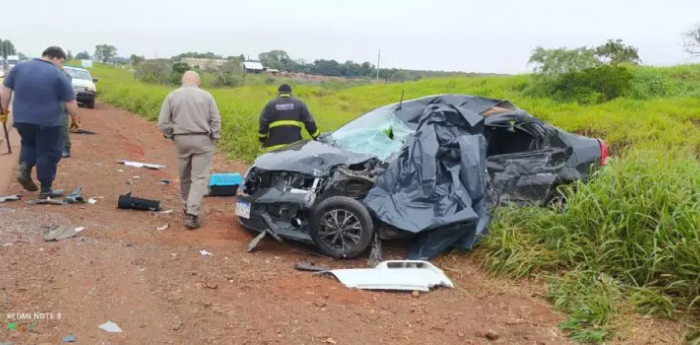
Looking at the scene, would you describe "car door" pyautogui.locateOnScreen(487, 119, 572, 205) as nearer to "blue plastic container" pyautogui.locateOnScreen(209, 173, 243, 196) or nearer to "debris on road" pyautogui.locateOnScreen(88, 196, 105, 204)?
"blue plastic container" pyautogui.locateOnScreen(209, 173, 243, 196)

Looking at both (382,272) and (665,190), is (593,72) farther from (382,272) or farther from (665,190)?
(382,272)

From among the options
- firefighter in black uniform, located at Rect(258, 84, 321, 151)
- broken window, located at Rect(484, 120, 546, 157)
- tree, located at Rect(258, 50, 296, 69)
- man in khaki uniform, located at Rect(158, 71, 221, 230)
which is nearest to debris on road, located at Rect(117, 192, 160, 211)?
man in khaki uniform, located at Rect(158, 71, 221, 230)

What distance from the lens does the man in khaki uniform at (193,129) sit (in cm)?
533

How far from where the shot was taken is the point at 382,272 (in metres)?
4.21

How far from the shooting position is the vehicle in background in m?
18.1

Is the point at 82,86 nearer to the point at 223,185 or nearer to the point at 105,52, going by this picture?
the point at 223,185

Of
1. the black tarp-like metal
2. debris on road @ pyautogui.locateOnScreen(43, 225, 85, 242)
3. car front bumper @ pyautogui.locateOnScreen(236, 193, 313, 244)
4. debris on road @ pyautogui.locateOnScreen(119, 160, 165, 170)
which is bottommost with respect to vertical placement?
debris on road @ pyautogui.locateOnScreen(119, 160, 165, 170)

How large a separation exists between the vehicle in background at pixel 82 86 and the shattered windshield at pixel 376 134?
49.7ft

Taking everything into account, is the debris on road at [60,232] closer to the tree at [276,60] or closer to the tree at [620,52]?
the tree at [620,52]

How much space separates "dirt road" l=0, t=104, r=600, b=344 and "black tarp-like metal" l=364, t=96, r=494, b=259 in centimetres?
30

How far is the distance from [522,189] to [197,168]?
129 inches

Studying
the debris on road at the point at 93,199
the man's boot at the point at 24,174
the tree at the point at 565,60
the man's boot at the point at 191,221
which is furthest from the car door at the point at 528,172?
the tree at the point at 565,60

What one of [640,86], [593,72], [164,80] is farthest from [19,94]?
[164,80]

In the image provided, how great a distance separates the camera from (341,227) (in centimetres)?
463
